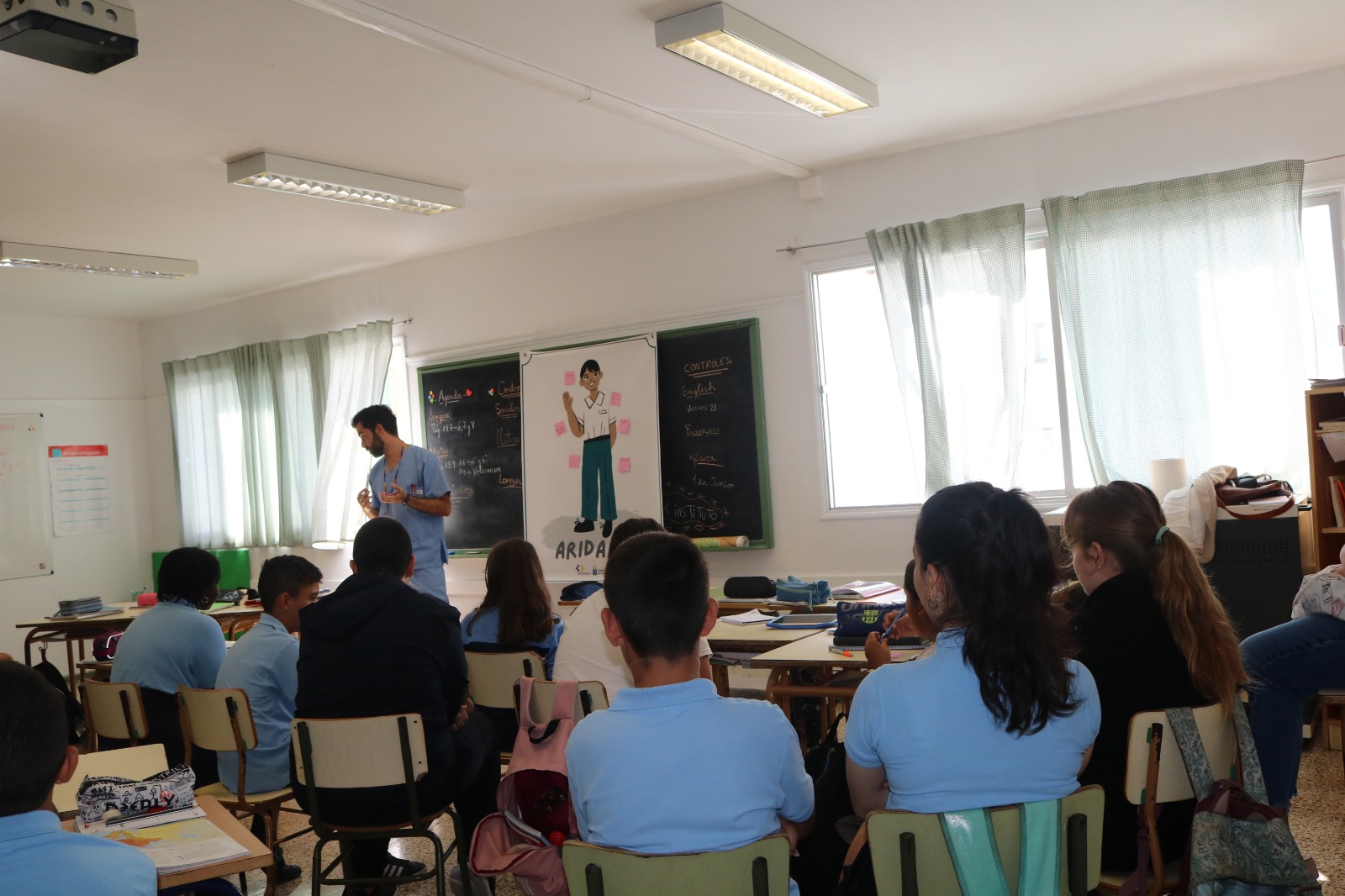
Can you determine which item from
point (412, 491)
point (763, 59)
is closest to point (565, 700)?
A: point (763, 59)

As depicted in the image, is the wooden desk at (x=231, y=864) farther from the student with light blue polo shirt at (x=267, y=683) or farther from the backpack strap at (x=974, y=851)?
the student with light blue polo shirt at (x=267, y=683)

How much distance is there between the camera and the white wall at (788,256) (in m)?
4.84

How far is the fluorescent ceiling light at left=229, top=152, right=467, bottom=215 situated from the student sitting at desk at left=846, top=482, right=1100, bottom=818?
4.27 meters

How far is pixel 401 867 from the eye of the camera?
3.57 metres

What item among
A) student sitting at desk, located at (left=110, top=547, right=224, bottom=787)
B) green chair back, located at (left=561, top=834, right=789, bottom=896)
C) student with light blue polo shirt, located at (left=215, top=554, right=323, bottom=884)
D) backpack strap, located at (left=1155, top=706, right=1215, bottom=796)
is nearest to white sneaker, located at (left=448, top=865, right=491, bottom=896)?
student with light blue polo shirt, located at (left=215, top=554, right=323, bottom=884)

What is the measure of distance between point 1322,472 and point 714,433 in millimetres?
3054

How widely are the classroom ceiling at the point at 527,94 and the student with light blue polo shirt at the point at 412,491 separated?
4.48 feet

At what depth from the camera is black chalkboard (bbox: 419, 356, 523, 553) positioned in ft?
23.2

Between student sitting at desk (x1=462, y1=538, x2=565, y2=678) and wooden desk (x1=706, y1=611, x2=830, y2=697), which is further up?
student sitting at desk (x1=462, y1=538, x2=565, y2=678)

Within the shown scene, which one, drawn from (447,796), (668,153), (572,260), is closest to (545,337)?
(572,260)

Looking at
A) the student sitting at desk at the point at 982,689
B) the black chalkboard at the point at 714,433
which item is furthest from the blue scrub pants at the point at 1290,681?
the black chalkboard at the point at 714,433

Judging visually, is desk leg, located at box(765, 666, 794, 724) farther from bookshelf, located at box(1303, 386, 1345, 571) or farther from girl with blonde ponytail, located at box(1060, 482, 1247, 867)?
bookshelf, located at box(1303, 386, 1345, 571)

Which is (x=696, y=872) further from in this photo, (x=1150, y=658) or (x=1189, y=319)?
(x=1189, y=319)

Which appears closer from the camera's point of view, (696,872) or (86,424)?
(696,872)
